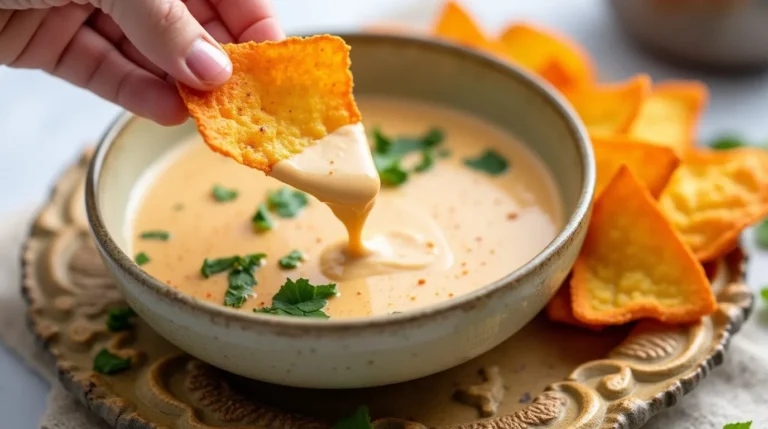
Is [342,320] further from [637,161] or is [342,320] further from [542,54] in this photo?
[542,54]

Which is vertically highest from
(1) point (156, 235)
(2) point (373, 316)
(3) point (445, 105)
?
(2) point (373, 316)

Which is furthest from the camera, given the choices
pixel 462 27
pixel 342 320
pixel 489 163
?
pixel 462 27

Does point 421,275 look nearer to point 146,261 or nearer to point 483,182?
point 483,182

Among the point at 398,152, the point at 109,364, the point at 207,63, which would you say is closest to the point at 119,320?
the point at 109,364

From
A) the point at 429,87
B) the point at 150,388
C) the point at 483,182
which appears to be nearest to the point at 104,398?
the point at 150,388

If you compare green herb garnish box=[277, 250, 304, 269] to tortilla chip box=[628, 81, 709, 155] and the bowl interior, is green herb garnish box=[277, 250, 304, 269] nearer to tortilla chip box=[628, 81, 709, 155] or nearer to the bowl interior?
the bowl interior

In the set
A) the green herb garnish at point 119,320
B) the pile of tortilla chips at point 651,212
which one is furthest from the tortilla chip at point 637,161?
the green herb garnish at point 119,320
